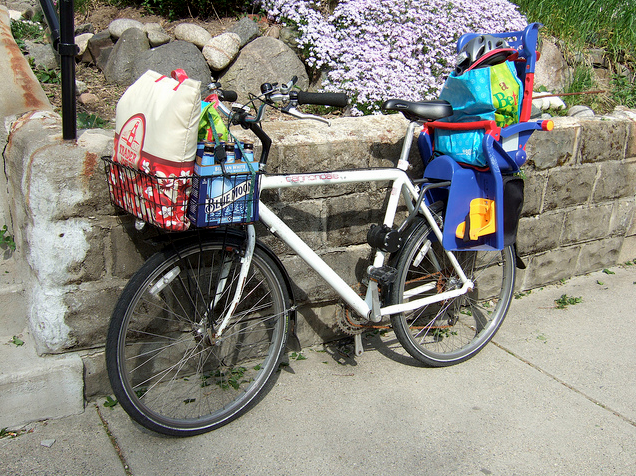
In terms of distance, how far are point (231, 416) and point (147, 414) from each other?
1.26ft

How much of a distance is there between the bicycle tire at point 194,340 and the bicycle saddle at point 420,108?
35.3 inches

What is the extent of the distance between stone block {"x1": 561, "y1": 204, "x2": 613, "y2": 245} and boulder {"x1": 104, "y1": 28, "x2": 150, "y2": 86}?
3.59 m

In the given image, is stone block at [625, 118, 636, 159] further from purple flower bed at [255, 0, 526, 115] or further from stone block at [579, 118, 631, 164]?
purple flower bed at [255, 0, 526, 115]

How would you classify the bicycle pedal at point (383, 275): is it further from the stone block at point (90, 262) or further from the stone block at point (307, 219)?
the stone block at point (90, 262)

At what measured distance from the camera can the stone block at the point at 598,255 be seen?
4.15m

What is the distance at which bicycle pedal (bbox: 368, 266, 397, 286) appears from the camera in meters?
2.65

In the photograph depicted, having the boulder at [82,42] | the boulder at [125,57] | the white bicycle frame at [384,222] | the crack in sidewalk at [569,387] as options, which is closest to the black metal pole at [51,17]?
the white bicycle frame at [384,222]

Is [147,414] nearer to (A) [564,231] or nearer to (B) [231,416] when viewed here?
(B) [231,416]

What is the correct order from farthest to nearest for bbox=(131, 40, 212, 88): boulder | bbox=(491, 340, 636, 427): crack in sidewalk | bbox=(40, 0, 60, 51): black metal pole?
bbox=(131, 40, 212, 88): boulder
bbox=(40, 0, 60, 51): black metal pole
bbox=(491, 340, 636, 427): crack in sidewalk

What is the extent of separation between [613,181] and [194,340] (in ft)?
10.6

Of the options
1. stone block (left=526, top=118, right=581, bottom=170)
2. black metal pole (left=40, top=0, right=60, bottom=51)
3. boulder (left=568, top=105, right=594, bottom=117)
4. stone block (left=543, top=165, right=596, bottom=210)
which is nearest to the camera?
black metal pole (left=40, top=0, right=60, bottom=51)

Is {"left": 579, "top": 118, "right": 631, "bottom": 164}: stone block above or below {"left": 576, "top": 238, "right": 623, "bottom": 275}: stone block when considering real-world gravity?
above

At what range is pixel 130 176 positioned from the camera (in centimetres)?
206

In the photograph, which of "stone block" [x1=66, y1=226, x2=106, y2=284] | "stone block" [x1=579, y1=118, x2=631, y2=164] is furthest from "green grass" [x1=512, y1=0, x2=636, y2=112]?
"stone block" [x1=66, y1=226, x2=106, y2=284]
